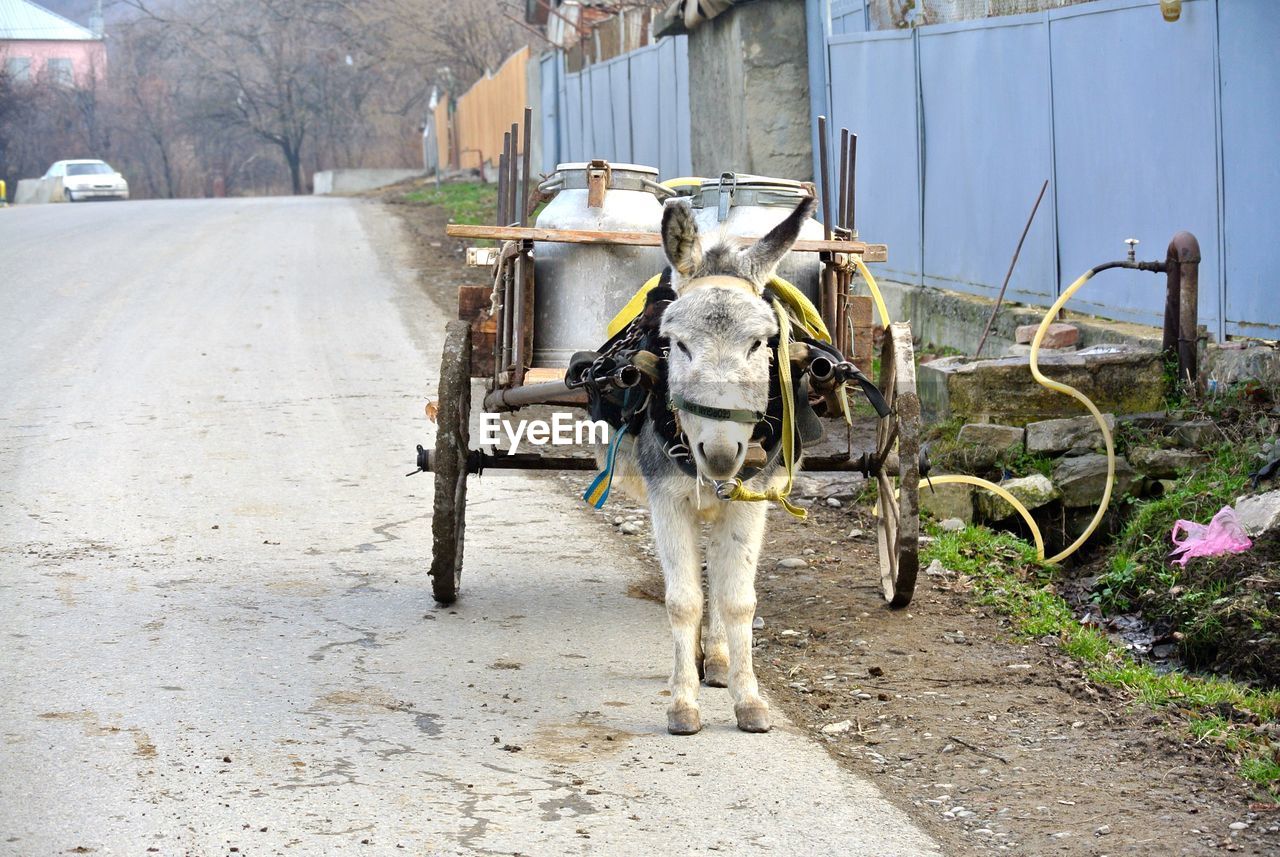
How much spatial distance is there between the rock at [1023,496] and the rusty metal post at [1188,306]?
102 centimetres

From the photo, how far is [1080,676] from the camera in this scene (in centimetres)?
521

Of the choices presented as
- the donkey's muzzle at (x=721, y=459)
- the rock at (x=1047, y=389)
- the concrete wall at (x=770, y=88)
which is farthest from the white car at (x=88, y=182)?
the donkey's muzzle at (x=721, y=459)

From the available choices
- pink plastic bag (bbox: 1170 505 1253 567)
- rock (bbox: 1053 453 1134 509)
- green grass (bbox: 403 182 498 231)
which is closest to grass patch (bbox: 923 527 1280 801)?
rock (bbox: 1053 453 1134 509)

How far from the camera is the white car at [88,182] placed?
39.2 meters

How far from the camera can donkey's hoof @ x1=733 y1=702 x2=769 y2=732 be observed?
180 inches

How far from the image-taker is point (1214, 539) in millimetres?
5949

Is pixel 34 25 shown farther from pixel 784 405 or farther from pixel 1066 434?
pixel 784 405

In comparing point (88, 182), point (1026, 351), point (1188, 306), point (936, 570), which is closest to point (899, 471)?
point (936, 570)

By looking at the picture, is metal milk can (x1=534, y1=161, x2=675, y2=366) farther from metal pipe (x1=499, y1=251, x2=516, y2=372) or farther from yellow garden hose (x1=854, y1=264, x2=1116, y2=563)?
yellow garden hose (x1=854, y1=264, x2=1116, y2=563)

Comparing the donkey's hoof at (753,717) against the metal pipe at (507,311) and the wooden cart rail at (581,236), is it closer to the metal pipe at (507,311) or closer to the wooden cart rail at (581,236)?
the wooden cart rail at (581,236)

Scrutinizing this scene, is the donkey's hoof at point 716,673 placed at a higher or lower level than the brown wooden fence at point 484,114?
lower

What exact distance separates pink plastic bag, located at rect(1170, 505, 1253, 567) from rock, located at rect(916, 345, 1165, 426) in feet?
5.07

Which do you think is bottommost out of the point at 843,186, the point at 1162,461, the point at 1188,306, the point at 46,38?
the point at 1162,461

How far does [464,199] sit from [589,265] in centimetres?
2060
